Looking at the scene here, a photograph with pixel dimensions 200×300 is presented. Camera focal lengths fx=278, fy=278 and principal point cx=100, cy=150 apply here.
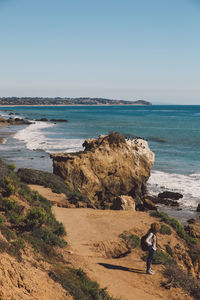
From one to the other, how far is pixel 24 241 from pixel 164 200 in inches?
725

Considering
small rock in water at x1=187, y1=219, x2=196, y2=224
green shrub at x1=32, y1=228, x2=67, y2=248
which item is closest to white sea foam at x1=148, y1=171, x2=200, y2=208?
small rock in water at x1=187, y1=219, x2=196, y2=224

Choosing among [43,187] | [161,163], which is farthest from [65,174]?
[161,163]

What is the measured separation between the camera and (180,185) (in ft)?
98.0

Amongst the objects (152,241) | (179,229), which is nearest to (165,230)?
(179,229)

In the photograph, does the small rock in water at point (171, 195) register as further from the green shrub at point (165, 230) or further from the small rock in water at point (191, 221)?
the green shrub at point (165, 230)

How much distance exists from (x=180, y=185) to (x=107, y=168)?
8.87m

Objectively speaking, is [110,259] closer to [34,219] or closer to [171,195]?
[34,219]

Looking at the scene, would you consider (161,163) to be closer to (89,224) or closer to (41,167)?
(41,167)

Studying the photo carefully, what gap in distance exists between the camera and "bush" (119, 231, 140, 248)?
1335cm

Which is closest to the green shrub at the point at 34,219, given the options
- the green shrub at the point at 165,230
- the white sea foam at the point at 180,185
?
the green shrub at the point at 165,230

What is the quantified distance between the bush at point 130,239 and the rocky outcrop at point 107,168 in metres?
9.82

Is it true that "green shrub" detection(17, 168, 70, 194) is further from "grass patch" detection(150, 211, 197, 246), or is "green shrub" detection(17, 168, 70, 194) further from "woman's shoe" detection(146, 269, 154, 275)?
"woman's shoe" detection(146, 269, 154, 275)

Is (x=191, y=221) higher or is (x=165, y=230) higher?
(x=165, y=230)

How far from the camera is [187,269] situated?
539 inches
